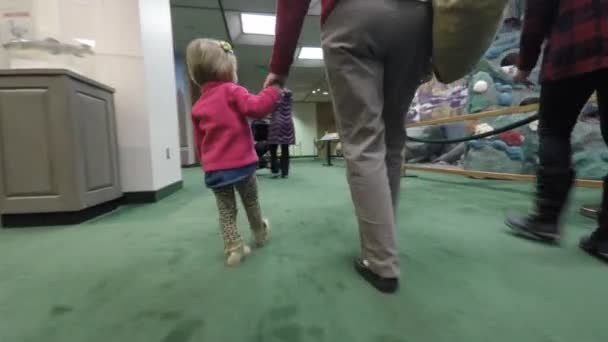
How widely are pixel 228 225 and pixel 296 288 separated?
328 mm

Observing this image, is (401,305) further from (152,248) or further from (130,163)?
(130,163)

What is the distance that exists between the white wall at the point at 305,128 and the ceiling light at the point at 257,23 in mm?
7722

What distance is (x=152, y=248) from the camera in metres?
1.05

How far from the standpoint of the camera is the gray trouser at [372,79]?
0.65 metres

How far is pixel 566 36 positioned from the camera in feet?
2.82

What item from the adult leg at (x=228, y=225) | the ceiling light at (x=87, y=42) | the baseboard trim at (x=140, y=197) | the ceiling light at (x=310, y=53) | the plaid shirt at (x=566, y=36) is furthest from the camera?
the ceiling light at (x=310, y=53)

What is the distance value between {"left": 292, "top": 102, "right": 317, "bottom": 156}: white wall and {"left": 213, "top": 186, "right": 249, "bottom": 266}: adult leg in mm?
12282

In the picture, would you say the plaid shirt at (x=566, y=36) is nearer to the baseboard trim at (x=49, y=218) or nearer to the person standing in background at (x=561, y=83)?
the person standing in background at (x=561, y=83)

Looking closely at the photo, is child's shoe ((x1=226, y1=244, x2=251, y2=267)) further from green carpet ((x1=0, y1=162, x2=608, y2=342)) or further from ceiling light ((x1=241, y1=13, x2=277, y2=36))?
ceiling light ((x1=241, y1=13, x2=277, y2=36))

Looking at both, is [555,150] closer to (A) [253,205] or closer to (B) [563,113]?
(B) [563,113]

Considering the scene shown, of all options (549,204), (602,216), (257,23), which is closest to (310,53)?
(257,23)

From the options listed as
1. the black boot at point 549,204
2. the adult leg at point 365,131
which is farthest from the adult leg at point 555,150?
the adult leg at point 365,131

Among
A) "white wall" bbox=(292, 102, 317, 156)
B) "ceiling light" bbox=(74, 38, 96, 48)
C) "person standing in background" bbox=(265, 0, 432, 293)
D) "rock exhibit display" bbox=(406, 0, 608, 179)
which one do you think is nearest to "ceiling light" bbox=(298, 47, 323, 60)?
"rock exhibit display" bbox=(406, 0, 608, 179)

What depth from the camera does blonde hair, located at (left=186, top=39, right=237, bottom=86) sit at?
89cm
